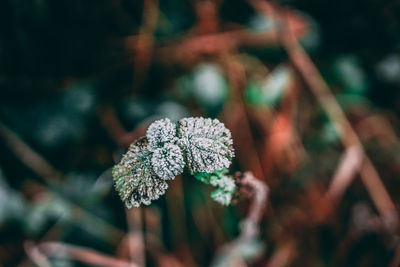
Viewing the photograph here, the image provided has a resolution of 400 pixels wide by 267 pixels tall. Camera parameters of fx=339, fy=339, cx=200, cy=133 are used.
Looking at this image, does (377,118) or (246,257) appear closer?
(246,257)

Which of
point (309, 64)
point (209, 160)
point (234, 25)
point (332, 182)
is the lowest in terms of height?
point (209, 160)

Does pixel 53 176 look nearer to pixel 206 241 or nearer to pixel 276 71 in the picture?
pixel 206 241

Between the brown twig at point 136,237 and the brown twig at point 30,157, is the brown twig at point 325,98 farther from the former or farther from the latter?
the brown twig at point 30,157

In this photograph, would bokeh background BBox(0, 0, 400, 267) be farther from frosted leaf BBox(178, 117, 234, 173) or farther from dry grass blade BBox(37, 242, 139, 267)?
frosted leaf BBox(178, 117, 234, 173)

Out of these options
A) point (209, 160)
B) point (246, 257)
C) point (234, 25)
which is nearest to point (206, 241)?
point (246, 257)

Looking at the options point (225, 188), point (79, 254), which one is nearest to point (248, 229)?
point (225, 188)

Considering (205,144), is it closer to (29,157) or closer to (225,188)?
(225,188)
